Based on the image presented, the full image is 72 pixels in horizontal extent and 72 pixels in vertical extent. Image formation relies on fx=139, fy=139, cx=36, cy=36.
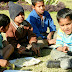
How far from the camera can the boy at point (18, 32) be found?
3.62 metres

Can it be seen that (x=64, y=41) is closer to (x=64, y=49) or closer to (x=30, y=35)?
(x=64, y=49)

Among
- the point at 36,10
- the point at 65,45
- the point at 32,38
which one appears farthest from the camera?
the point at 36,10

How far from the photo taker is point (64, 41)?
10.9 ft

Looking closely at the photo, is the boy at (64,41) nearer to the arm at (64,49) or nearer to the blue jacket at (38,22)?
the arm at (64,49)

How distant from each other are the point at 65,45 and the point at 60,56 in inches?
13.4

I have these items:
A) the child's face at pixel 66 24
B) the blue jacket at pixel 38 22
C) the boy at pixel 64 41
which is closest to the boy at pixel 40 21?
the blue jacket at pixel 38 22

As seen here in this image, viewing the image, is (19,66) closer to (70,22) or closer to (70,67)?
(70,67)

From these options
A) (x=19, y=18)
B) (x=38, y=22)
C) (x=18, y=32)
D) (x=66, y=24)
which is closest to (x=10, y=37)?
(x=18, y=32)

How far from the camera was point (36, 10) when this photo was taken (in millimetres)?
4465

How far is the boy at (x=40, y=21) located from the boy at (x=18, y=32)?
516mm

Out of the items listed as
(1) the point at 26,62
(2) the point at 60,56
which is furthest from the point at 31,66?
(2) the point at 60,56

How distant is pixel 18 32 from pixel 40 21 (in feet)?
3.49

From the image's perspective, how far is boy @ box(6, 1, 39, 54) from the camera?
11.9ft

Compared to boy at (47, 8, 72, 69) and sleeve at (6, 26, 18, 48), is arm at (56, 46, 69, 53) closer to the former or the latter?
boy at (47, 8, 72, 69)
